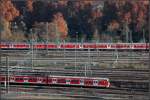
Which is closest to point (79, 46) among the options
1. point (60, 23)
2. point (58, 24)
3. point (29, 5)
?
point (60, 23)

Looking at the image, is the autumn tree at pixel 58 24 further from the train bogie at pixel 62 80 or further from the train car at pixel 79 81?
the train car at pixel 79 81

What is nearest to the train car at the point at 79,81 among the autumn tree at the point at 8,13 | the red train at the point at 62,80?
the red train at the point at 62,80

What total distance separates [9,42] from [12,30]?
1.44m

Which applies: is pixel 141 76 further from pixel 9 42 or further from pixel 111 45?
pixel 9 42

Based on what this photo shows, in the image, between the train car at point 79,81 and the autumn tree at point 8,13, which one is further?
the train car at point 79,81

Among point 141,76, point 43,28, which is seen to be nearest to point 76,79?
point 141,76

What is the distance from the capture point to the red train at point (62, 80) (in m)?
6.94

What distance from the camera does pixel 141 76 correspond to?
7.35 m

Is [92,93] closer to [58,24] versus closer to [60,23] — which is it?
[58,24]

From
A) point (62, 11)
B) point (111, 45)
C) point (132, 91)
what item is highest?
point (62, 11)

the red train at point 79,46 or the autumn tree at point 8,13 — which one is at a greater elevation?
the autumn tree at point 8,13

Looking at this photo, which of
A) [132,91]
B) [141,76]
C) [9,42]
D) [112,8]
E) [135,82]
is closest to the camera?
[132,91]

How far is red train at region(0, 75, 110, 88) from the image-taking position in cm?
694

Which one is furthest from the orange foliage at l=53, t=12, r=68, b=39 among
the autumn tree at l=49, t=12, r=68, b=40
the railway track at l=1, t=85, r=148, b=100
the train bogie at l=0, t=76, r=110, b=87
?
the railway track at l=1, t=85, r=148, b=100
